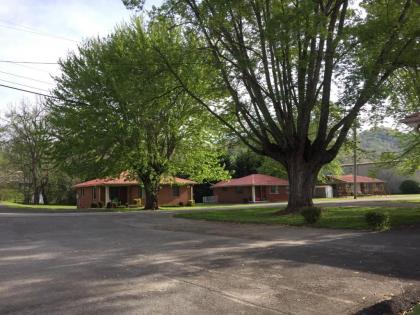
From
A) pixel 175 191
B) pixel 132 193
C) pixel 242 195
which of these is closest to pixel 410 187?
pixel 242 195

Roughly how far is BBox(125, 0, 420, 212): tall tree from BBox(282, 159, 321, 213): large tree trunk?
53 mm

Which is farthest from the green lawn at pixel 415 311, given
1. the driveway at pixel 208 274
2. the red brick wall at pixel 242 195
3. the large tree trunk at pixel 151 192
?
the red brick wall at pixel 242 195

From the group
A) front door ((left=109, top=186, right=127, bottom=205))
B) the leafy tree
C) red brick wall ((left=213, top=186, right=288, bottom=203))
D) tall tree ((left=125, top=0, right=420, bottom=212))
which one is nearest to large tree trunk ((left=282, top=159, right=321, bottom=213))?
tall tree ((left=125, top=0, right=420, bottom=212))

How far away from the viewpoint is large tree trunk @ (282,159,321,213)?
2492 centimetres

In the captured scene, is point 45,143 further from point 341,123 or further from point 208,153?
point 341,123

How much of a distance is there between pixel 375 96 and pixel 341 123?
11.2 ft

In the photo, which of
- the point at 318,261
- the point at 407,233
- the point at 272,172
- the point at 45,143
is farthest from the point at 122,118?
the point at 272,172

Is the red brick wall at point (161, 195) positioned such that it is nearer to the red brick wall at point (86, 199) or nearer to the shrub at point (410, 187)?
the red brick wall at point (86, 199)

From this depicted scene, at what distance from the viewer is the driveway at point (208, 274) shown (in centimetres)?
675

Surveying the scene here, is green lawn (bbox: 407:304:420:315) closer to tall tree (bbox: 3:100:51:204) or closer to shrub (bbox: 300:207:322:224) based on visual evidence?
Answer: shrub (bbox: 300:207:322:224)

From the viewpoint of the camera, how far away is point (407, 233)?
592 inches

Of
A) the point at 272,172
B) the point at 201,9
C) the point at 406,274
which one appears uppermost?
the point at 201,9

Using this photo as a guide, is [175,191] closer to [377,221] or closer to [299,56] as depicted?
[299,56]

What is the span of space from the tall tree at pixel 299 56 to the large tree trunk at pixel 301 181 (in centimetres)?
5
